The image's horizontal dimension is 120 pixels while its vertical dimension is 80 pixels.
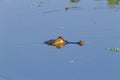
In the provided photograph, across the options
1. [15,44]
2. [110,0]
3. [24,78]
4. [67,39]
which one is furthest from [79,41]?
[110,0]

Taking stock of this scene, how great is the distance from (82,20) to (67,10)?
3.03 metres

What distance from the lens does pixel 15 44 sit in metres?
17.7

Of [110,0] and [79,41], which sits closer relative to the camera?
[79,41]

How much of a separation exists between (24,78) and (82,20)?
23.7 feet

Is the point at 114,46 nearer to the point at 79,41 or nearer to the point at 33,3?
the point at 79,41

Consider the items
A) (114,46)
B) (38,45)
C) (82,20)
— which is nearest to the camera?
(114,46)

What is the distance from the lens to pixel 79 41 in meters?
17.1

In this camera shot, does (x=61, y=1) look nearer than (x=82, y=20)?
No

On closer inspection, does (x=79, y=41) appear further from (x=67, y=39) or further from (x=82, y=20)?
(x=82, y=20)

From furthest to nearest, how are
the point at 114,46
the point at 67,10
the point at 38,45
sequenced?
the point at 67,10, the point at 38,45, the point at 114,46

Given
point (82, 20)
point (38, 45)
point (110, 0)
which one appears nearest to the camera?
point (38, 45)

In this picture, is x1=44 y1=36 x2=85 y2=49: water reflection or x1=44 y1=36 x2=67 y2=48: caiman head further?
x1=44 y1=36 x2=67 y2=48: caiman head

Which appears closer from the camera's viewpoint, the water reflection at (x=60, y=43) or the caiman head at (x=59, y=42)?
the water reflection at (x=60, y=43)

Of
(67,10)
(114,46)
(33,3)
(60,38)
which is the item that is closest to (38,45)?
(60,38)
